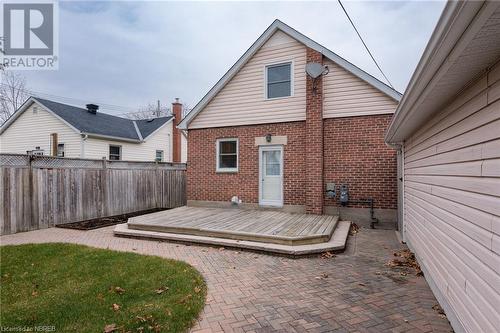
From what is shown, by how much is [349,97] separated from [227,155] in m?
4.68

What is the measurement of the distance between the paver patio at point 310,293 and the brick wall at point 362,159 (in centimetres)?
242

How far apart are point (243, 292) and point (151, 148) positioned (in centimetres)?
1764

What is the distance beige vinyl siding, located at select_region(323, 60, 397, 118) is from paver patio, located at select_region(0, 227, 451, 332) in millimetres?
4157

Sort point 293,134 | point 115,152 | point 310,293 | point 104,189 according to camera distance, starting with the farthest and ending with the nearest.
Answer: point 115,152
point 104,189
point 293,134
point 310,293

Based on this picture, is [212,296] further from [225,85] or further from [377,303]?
[225,85]

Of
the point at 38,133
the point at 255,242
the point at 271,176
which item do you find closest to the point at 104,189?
→ the point at 271,176

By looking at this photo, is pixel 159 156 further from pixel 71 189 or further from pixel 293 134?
pixel 293 134

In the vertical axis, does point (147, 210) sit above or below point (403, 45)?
below

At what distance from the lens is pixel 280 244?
229 inches

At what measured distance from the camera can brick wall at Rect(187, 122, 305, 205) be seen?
30.5 ft

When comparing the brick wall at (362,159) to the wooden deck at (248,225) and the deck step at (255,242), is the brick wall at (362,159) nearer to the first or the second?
the wooden deck at (248,225)

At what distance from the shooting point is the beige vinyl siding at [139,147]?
16.1 m

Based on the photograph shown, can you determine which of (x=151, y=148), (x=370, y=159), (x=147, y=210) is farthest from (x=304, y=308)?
(x=151, y=148)

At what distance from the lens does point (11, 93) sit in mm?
24047
